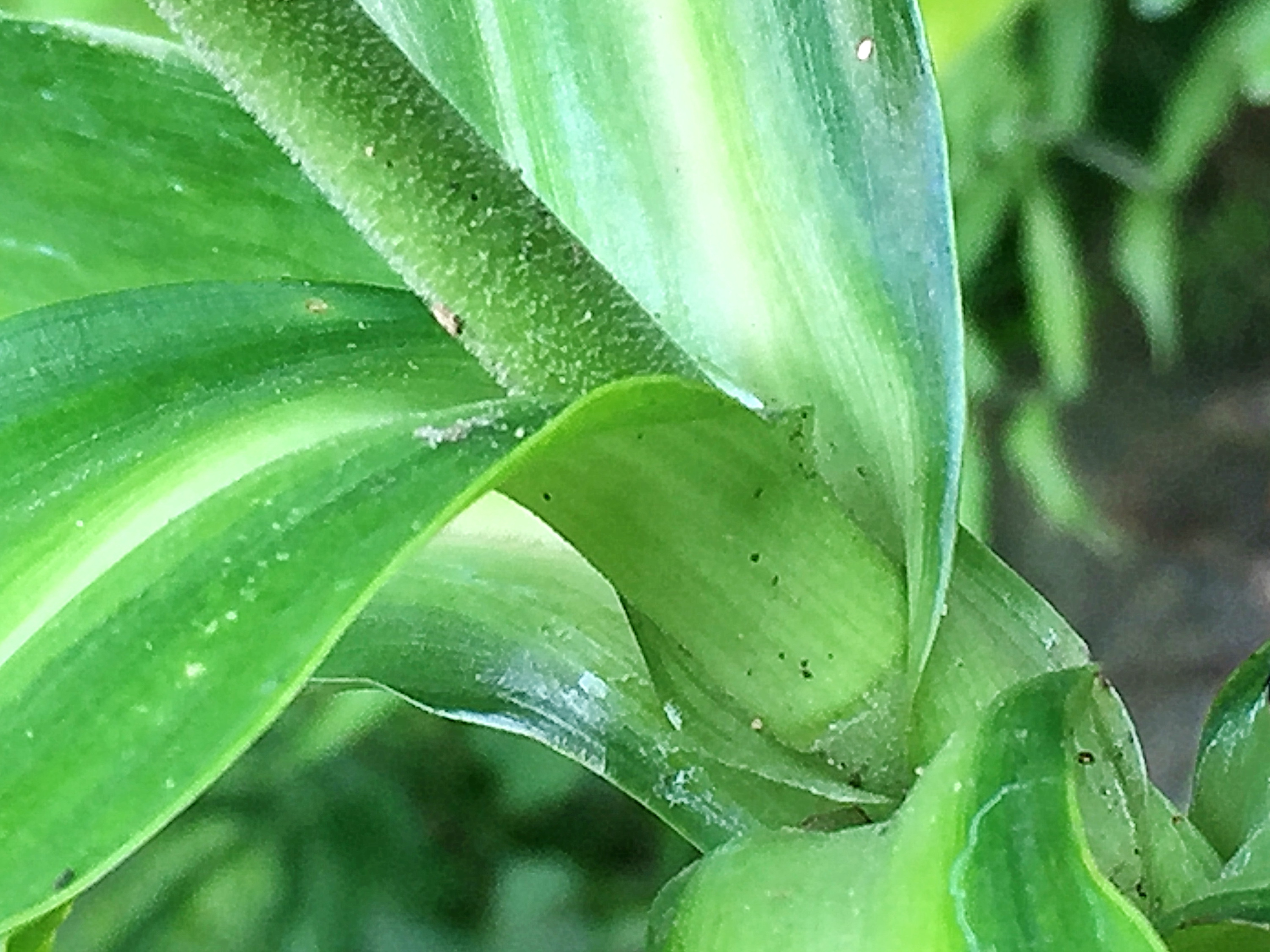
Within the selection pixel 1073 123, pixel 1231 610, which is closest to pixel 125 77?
pixel 1073 123

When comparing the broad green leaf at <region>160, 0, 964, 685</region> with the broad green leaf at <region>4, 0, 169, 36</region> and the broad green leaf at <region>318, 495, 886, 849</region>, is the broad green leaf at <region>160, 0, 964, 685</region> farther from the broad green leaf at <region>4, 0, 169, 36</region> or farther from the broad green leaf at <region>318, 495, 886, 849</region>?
the broad green leaf at <region>4, 0, 169, 36</region>

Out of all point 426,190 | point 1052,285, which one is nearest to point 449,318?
point 426,190

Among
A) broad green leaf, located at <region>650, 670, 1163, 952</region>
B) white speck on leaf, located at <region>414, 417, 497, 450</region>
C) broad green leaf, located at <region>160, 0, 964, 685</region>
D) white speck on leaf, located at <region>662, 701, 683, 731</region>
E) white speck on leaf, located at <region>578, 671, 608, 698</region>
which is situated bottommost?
broad green leaf, located at <region>650, 670, 1163, 952</region>

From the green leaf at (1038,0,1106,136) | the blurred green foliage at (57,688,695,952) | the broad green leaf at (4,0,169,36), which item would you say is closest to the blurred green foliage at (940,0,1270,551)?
the green leaf at (1038,0,1106,136)

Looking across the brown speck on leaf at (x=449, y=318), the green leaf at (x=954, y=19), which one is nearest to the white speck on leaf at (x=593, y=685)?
the brown speck on leaf at (x=449, y=318)

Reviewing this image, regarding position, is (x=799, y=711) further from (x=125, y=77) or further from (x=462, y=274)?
(x=125, y=77)

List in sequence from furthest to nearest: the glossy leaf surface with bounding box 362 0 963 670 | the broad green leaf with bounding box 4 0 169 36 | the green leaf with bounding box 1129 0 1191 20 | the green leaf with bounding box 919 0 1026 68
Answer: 1. the green leaf with bounding box 1129 0 1191 20
2. the broad green leaf with bounding box 4 0 169 36
3. the green leaf with bounding box 919 0 1026 68
4. the glossy leaf surface with bounding box 362 0 963 670

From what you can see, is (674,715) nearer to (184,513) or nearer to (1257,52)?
(184,513)
